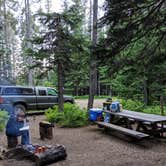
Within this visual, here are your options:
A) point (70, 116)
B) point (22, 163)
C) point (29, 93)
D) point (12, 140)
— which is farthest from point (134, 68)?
point (29, 93)

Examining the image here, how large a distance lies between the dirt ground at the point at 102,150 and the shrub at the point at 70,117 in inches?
36.1

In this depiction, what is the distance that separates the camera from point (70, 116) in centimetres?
950

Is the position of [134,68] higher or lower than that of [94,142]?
higher

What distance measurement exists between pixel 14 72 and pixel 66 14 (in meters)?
23.2

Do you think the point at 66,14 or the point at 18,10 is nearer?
the point at 66,14

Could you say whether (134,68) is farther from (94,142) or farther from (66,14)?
(66,14)

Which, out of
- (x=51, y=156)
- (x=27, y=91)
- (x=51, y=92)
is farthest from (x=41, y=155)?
(x=51, y=92)

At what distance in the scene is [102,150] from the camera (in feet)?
19.9

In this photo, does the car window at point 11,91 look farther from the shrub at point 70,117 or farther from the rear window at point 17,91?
the shrub at point 70,117

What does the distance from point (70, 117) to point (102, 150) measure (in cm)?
359

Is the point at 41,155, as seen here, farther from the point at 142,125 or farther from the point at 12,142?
the point at 142,125

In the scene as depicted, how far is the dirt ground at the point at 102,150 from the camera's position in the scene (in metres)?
5.11

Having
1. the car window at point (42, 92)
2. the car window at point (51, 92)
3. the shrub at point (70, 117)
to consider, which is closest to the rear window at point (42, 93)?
the car window at point (42, 92)

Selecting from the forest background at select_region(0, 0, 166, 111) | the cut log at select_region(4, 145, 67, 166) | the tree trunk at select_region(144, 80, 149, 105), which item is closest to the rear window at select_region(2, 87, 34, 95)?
the forest background at select_region(0, 0, 166, 111)
